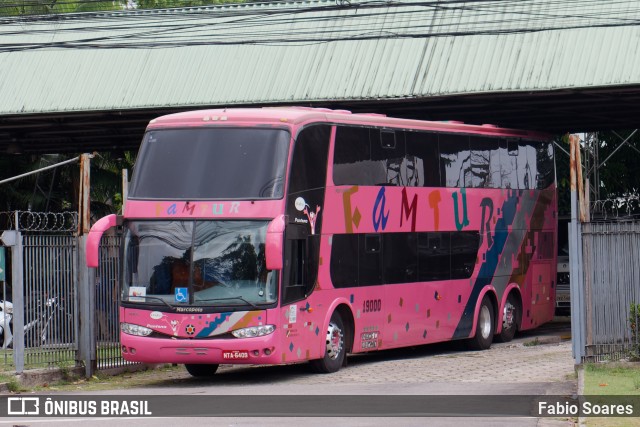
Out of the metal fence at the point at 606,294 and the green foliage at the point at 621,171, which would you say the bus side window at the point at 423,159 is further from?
the green foliage at the point at 621,171

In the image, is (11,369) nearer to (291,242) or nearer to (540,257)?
(291,242)

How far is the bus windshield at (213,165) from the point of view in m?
18.1

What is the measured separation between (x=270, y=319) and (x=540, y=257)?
10663 millimetres

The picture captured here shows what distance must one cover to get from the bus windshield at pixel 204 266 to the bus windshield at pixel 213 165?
0.48 meters

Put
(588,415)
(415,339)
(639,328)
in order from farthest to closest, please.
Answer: (415,339) < (639,328) < (588,415)

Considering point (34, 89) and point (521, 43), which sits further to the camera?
point (34, 89)

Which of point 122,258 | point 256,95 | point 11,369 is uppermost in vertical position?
point 256,95

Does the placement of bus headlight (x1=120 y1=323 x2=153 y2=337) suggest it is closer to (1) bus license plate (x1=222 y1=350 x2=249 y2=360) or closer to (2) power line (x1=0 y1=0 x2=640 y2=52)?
(1) bus license plate (x1=222 y1=350 x2=249 y2=360)

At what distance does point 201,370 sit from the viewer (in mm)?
20016

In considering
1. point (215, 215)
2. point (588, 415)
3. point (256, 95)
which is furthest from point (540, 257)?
point (588, 415)

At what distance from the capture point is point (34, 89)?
2780cm

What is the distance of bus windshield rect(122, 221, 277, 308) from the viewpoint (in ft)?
58.5

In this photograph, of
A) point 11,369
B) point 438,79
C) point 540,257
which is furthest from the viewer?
point 540,257

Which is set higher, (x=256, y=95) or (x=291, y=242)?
(x=256, y=95)
